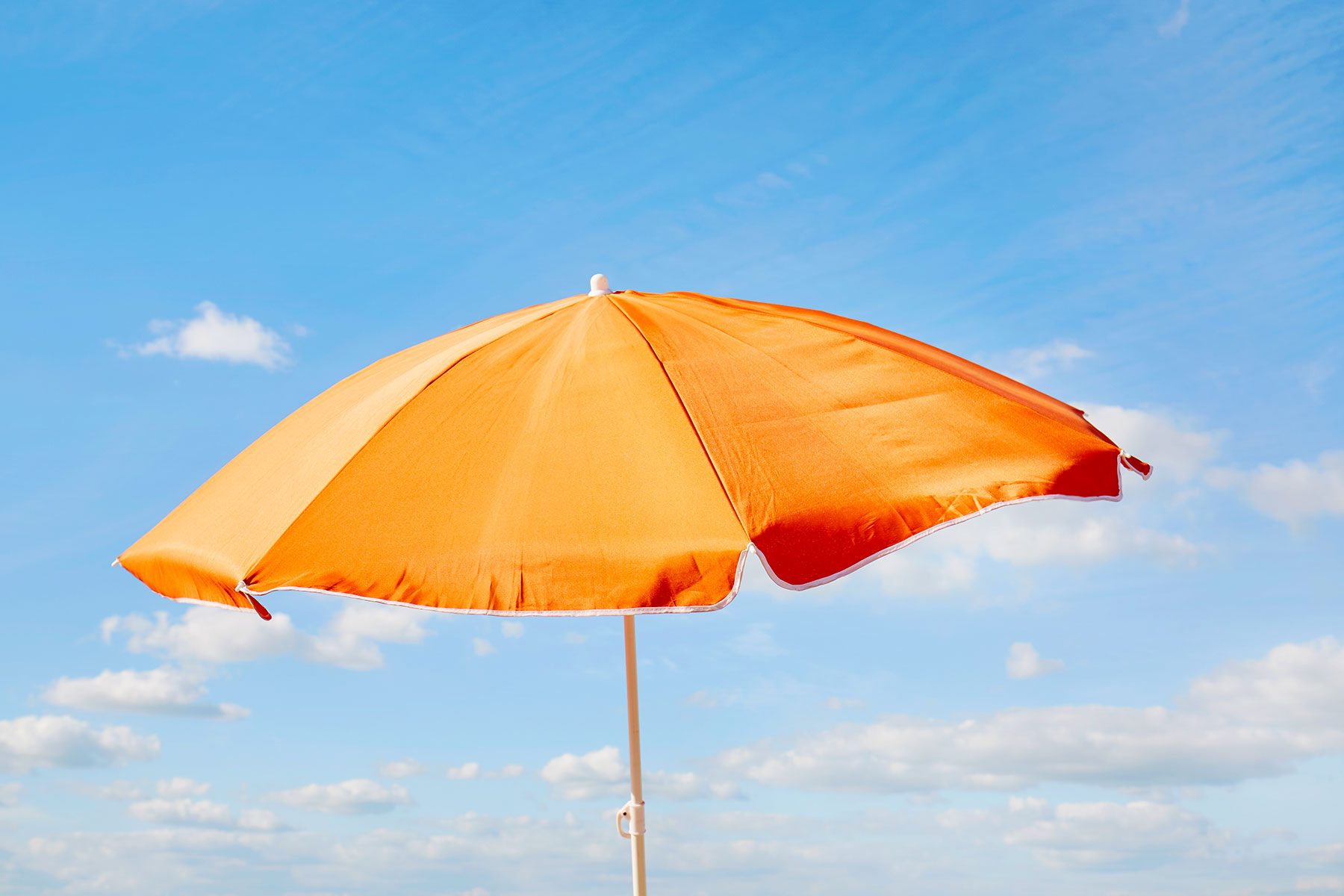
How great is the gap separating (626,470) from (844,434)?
2.65 feet

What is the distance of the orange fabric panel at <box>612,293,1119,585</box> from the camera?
3400 mm

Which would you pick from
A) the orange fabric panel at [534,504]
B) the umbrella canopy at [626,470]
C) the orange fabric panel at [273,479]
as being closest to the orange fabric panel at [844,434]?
the umbrella canopy at [626,470]

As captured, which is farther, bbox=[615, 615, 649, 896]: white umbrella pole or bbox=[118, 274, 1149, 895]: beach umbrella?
bbox=[615, 615, 649, 896]: white umbrella pole

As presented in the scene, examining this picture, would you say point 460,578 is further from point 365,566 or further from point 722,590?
point 722,590

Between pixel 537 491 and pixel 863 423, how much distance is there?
1214 mm

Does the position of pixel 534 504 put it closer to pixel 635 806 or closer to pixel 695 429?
pixel 695 429

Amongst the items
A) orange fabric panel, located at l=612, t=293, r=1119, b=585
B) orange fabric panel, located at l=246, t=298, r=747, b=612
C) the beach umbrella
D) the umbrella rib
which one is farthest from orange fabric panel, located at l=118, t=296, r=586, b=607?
orange fabric panel, located at l=612, t=293, r=1119, b=585

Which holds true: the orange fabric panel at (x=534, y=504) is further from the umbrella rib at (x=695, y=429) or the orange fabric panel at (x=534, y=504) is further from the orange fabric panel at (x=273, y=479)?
the orange fabric panel at (x=273, y=479)

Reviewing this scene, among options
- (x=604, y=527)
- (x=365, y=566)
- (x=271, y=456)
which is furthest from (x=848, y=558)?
(x=271, y=456)

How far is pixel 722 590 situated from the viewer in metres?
3.18

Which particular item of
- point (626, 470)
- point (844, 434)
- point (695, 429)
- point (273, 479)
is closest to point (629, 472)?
point (626, 470)

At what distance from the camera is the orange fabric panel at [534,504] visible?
329cm

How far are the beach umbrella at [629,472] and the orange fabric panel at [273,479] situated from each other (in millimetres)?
17

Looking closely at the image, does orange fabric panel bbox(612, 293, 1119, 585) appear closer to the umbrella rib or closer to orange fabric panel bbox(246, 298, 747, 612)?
the umbrella rib
